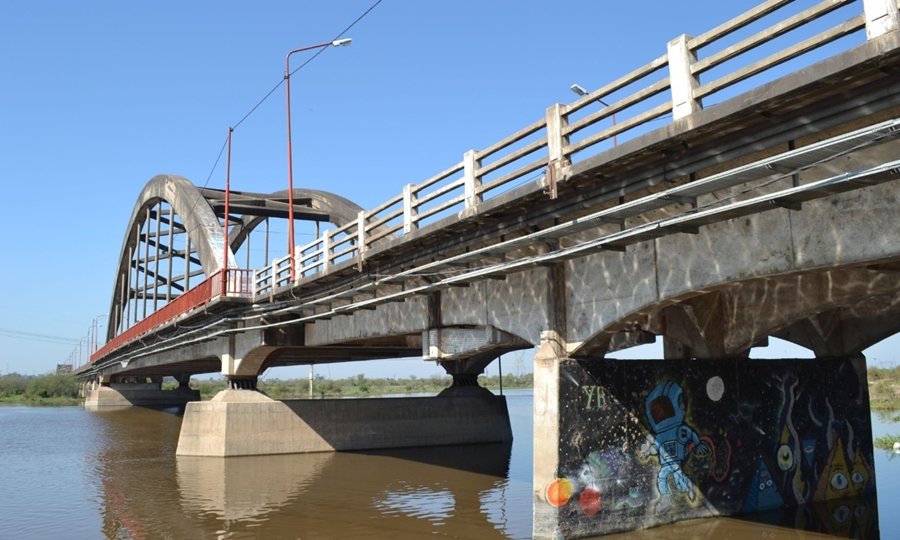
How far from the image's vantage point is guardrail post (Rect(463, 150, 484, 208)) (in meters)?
15.3

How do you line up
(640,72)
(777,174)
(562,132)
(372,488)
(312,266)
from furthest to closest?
1. (312,266)
2. (372,488)
3. (562,132)
4. (640,72)
5. (777,174)

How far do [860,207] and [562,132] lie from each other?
4.99 metres

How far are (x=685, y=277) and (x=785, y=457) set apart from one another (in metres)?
7.72

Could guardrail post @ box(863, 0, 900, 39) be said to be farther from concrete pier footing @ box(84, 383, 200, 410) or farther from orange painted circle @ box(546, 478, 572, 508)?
concrete pier footing @ box(84, 383, 200, 410)

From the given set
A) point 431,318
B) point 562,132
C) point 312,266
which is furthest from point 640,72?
point 312,266

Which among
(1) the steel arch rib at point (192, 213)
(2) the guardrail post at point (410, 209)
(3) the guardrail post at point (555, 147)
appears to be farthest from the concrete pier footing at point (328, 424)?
(3) the guardrail post at point (555, 147)

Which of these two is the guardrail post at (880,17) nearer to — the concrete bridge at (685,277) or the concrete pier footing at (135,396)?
the concrete bridge at (685,277)

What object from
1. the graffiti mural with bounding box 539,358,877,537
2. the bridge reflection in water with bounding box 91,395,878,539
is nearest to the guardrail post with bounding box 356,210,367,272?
the bridge reflection in water with bounding box 91,395,878,539

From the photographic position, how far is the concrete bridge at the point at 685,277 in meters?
9.38

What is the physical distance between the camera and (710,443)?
52.4 feet

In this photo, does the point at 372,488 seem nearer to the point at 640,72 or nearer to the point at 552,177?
the point at 552,177

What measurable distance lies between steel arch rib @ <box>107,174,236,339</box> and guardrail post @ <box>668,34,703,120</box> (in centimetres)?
2897

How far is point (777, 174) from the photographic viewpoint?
32.9ft

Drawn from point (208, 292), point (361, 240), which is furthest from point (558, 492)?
point (208, 292)
